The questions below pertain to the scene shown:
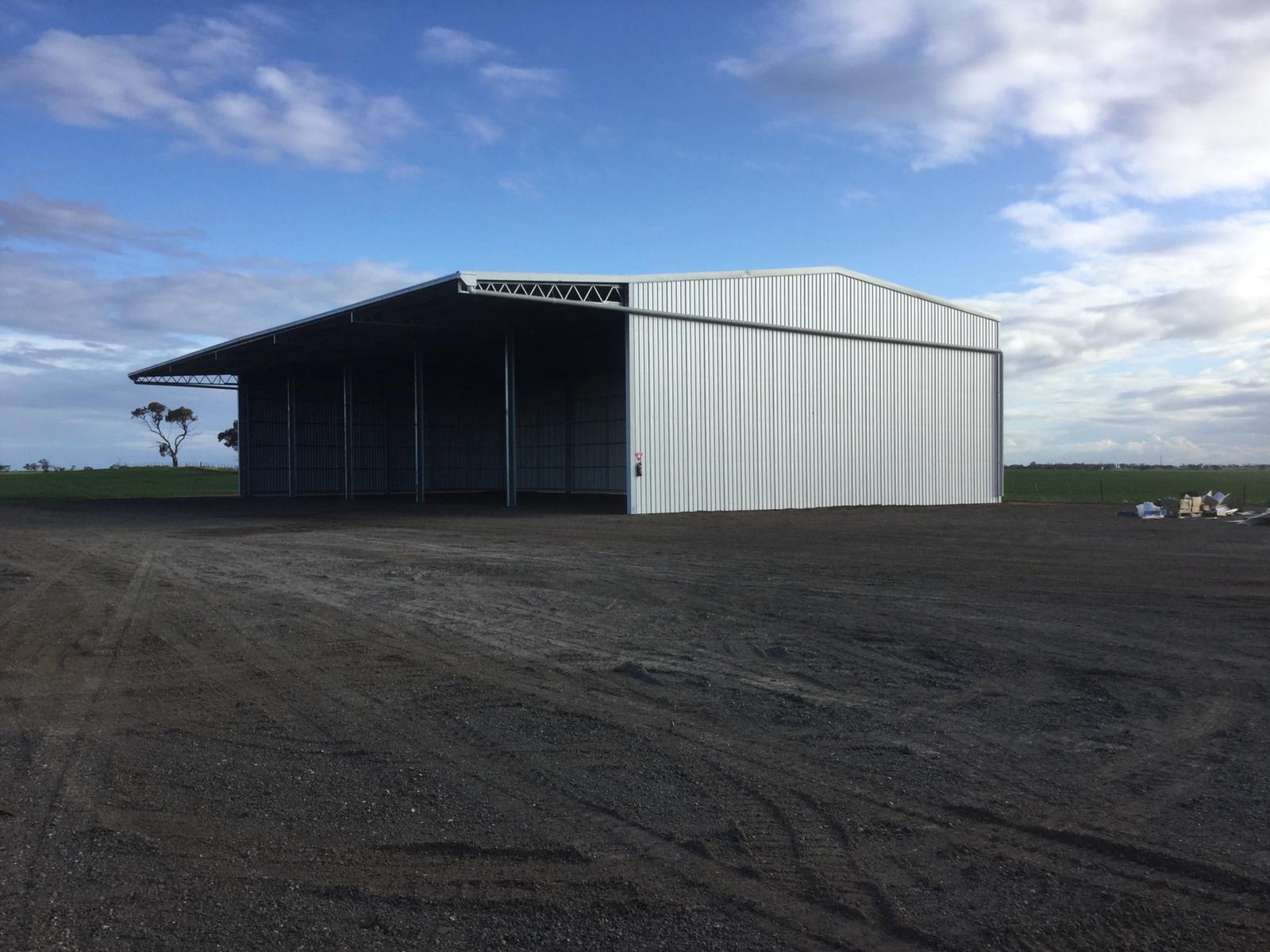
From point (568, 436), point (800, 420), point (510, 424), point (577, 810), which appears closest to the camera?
point (577, 810)

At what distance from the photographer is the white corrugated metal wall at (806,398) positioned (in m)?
32.6

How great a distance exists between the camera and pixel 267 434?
5616cm

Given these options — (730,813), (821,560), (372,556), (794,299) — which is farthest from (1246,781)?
(794,299)

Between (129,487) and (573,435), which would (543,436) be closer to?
(573,435)

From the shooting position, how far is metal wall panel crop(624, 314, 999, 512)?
32500 millimetres

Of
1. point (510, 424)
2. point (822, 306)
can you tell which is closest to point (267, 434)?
point (510, 424)

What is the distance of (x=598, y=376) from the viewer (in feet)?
178

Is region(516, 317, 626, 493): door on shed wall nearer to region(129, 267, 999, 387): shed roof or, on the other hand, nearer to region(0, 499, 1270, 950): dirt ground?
region(129, 267, 999, 387): shed roof

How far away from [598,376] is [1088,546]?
3597 centimetres

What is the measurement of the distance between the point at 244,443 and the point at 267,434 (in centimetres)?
151

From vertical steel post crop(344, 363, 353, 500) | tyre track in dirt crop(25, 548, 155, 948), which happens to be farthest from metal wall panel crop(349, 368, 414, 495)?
tyre track in dirt crop(25, 548, 155, 948)

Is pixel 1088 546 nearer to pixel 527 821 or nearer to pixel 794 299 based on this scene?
pixel 794 299

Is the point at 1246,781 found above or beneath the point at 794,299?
beneath

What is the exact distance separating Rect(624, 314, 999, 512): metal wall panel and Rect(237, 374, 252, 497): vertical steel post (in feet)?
106
